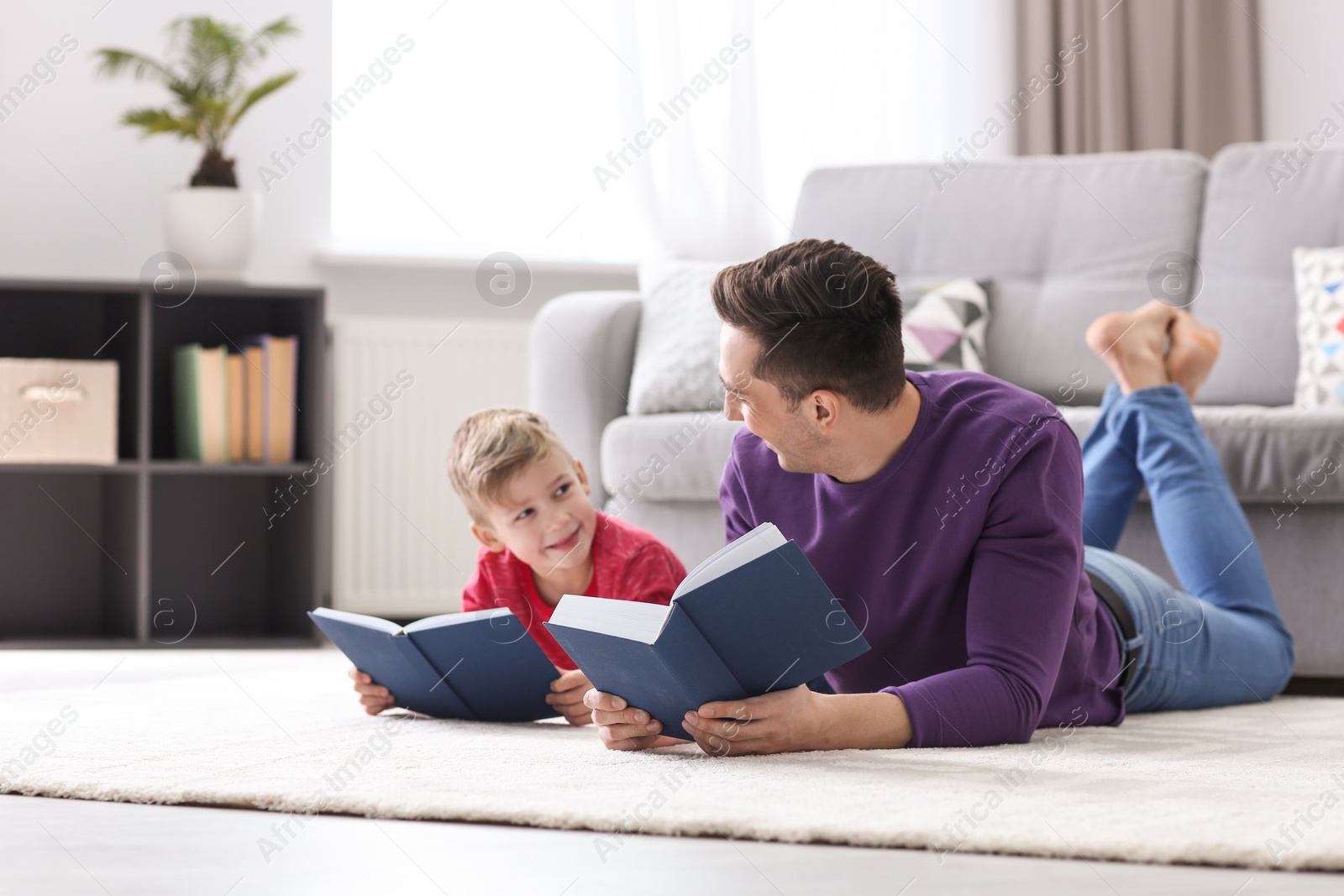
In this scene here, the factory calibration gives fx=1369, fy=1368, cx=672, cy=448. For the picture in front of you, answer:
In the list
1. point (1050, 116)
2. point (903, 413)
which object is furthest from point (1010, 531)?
point (1050, 116)

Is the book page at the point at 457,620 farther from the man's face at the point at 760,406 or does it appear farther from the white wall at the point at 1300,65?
the white wall at the point at 1300,65

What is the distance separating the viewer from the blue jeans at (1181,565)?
1.54m

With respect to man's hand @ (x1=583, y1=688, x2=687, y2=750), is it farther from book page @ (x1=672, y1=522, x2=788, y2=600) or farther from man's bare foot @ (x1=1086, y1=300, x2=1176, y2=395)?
man's bare foot @ (x1=1086, y1=300, x2=1176, y2=395)

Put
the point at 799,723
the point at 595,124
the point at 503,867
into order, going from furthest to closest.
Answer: the point at 595,124, the point at 799,723, the point at 503,867

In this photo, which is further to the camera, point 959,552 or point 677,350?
point 677,350

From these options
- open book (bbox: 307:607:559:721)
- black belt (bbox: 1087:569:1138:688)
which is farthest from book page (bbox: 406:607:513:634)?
black belt (bbox: 1087:569:1138:688)

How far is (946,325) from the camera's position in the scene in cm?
238

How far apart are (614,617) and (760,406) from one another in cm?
23

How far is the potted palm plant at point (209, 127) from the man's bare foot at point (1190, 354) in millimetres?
1808

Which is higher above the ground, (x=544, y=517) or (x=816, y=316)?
(x=816, y=316)

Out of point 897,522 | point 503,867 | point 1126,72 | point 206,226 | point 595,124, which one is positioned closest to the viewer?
point 503,867

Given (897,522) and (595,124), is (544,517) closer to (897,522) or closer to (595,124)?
(897,522)

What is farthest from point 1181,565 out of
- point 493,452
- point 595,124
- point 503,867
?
point 595,124

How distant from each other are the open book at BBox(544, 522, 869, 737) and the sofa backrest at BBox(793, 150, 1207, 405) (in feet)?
5.03
